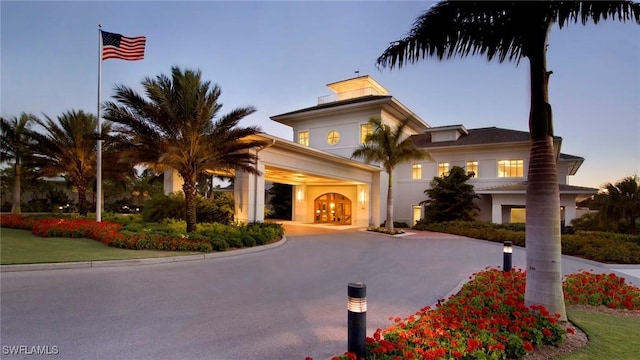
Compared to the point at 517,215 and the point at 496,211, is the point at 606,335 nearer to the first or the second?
the point at 496,211

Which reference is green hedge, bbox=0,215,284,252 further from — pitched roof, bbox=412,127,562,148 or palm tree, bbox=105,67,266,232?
pitched roof, bbox=412,127,562,148

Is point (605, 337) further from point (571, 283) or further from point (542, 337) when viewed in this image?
point (571, 283)

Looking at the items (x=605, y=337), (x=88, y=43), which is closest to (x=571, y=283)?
(x=605, y=337)

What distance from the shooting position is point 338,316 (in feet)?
18.2

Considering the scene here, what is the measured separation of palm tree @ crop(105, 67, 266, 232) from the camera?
12656 mm

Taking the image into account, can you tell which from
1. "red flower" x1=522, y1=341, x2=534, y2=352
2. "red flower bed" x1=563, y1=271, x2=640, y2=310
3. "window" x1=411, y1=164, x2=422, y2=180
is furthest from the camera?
"window" x1=411, y1=164, x2=422, y2=180

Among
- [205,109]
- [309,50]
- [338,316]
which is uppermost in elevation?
[309,50]

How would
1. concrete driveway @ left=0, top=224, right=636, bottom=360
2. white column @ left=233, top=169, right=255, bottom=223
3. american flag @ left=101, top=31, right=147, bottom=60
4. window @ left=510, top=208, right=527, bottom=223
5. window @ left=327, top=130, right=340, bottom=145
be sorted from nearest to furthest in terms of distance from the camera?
concrete driveway @ left=0, top=224, right=636, bottom=360, american flag @ left=101, top=31, right=147, bottom=60, white column @ left=233, top=169, right=255, bottom=223, window @ left=510, top=208, right=527, bottom=223, window @ left=327, top=130, right=340, bottom=145

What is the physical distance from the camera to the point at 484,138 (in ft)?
90.5

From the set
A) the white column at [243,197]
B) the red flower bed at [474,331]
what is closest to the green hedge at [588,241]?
the red flower bed at [474,331]

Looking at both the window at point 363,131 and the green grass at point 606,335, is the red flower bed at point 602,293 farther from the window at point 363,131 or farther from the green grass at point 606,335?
the window at point 363,131

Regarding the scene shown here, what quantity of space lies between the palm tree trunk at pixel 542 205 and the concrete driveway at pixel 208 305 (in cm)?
215

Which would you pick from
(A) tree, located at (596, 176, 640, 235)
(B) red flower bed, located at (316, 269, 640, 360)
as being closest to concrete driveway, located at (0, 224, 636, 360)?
(B) red flower bed, located at (316, 269, 640, 360)

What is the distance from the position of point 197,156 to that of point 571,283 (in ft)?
42.2
